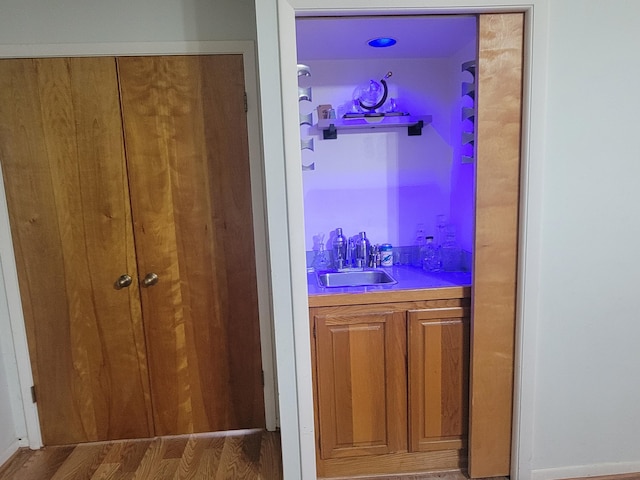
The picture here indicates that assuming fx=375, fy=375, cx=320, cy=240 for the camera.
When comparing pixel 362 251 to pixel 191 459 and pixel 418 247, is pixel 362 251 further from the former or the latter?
pixel 191 459

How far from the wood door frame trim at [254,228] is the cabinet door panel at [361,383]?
0.52 metres

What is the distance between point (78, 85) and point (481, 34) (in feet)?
6.07

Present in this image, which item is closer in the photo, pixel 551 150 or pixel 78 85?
pixel 551 150

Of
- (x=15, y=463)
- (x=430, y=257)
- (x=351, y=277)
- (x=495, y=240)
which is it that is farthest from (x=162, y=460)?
(x=495, y=240)

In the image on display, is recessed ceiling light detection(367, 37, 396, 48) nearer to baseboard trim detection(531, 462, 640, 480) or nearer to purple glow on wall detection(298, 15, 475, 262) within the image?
purple glow on wall detection(298, 15, 475, 262)

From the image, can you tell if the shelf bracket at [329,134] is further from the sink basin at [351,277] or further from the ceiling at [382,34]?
the sink basin at [351,277]

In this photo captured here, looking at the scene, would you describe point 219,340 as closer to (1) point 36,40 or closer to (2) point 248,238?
(2) point 248,238

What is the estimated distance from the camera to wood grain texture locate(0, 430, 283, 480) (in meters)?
1.83

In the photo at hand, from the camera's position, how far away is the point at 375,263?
211 centimetres

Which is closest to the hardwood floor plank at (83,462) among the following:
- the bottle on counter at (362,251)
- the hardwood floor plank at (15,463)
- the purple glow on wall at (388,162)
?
the hardwood floor plank at (15,463)

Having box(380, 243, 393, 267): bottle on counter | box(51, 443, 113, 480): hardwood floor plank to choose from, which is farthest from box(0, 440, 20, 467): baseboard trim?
box(380, 243, 393, 267): bottle on counter

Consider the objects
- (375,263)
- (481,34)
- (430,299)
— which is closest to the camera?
(481,34)

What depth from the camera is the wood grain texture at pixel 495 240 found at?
145 centimetres

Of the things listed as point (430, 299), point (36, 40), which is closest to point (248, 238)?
point (430, 299)
